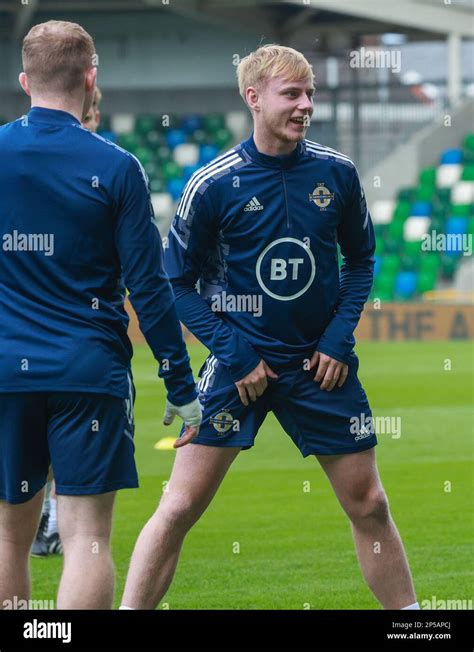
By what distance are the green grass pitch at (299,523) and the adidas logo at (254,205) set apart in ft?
6.93

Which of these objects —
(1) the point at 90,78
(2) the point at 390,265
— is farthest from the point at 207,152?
(1) the point at 90,78

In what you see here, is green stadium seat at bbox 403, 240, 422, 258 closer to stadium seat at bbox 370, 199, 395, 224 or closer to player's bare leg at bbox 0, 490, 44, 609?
stadium seat at bbox 370, 199, 395, 224

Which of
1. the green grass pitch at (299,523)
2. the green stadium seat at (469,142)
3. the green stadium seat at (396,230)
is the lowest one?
the green grass pitch at (299,523)

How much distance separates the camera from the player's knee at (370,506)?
5156mm

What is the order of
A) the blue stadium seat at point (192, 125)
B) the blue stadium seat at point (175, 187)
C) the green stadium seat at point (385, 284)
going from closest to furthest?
the green stadium seat at point (385, 284) < the blue stadium seat at point (175, 187) < the blue stadium seat at point (192, 125)

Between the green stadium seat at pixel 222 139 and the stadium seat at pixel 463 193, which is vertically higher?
the green stadium seat at pixel 222 139

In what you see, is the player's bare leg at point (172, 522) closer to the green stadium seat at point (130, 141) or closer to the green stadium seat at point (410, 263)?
the green stadium seat at point (410, 263)

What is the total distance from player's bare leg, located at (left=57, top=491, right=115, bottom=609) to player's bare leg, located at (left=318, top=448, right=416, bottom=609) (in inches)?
43.2

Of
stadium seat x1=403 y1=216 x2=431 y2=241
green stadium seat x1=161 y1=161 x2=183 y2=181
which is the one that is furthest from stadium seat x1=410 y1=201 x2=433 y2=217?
green stadium seat x1=161 y1=161 x2=183 y2=181

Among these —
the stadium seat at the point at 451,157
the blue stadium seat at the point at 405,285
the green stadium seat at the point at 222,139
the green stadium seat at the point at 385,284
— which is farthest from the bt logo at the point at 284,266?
the green stadium seat at the point at 222,139

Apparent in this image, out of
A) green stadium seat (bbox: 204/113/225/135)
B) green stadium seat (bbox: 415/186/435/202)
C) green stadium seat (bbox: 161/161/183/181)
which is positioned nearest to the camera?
green stadium seat (bbox: 415/186/435/202)

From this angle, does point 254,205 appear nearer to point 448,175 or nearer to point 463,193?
point 463,193

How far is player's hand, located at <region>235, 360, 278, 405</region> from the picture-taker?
202 inches
